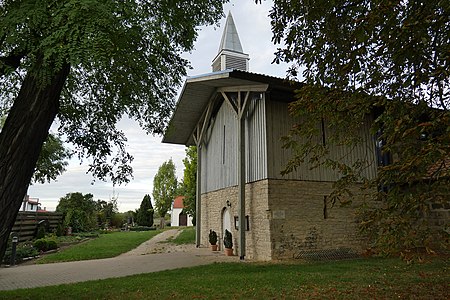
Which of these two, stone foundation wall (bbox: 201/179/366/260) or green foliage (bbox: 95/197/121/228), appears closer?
stone foundation wall (bbox: 201/179/366/260)

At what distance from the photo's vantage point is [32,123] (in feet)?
13.7

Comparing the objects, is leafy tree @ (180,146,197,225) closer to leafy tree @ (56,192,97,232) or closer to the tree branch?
leafy tree @ (56,192,97,232)

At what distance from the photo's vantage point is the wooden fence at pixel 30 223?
53.5 ft

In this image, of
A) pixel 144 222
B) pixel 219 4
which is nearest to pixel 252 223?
pixel 219 4

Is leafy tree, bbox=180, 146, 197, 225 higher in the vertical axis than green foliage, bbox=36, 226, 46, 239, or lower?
higher

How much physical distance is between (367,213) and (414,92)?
6.11ft

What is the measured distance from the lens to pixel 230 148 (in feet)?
44.9

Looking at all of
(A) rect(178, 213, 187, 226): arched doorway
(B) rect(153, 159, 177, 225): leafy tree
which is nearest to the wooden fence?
(B) rect(153, 159, 177, 225): leafy tree

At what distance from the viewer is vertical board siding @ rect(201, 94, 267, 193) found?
11.2m

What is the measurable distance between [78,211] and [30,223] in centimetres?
645

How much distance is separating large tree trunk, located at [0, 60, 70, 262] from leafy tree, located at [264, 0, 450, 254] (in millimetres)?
3225

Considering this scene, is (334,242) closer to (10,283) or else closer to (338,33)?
(338,33)

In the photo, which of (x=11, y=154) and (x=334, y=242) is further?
(x=334, y=242)

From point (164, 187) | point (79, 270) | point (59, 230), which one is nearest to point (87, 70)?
point (79, 270)
